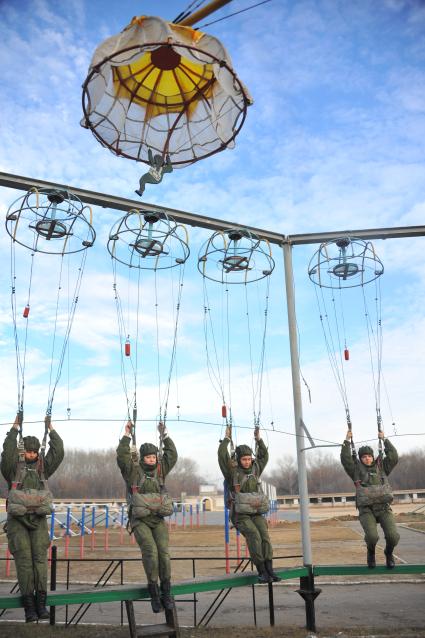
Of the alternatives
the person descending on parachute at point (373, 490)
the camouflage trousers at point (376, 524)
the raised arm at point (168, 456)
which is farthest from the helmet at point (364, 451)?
the raised arm at point (168, 456)

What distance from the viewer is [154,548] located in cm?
770

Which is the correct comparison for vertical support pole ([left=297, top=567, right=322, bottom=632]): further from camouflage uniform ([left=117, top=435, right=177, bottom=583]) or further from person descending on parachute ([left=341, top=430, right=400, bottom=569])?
camouflage uniform ([left=117, top=435, right=177, bottom=583])

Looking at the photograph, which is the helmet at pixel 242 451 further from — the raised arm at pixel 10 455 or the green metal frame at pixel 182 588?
the raised arm at pixel 10 455

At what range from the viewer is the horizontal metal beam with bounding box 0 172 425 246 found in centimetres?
931

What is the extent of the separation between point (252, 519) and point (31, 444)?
3.59 metres

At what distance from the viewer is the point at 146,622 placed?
1046 cm

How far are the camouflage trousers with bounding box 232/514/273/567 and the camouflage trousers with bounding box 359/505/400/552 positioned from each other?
1692 millimetres

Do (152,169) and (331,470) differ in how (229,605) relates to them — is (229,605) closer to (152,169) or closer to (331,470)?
(152,169)

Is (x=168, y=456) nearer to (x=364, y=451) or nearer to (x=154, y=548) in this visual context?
(x=154, y=548)

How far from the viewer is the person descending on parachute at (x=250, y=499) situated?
27.8 ft

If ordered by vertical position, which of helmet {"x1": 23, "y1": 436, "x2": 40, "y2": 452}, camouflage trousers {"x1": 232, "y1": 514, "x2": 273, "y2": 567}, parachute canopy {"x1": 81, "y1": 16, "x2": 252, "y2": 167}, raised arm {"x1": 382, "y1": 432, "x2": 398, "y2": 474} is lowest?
camouflage trousers {"x1": 232, "y1": 514, "x2": 273, "y2": 567}

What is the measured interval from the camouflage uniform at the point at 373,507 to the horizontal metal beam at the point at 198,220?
4.09m

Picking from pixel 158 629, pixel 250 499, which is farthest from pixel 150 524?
pixel 250 499

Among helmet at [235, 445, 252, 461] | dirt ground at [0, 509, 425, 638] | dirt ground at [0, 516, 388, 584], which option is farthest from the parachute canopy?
dirt ground at [0, 516, 388, 584]
